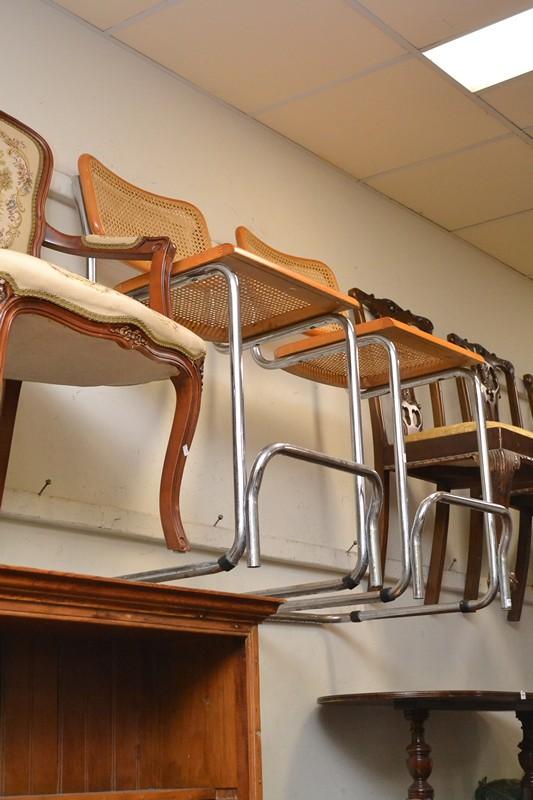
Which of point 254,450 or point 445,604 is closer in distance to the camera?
point 445,604

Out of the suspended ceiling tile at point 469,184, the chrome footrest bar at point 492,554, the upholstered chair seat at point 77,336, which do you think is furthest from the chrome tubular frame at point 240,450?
the suspended ceiling tile at point 469,184

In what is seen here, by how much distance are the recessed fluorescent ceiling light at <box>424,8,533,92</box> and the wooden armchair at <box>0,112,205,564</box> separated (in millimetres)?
1341

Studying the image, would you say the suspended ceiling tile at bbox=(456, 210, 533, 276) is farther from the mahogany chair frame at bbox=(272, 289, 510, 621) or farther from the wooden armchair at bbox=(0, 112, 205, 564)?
the wooden armchair at bbox=(0, 112, 205, 564)

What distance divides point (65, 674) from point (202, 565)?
52cm

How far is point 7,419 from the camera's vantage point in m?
2.29

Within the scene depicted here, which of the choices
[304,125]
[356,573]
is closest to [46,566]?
[356,573]

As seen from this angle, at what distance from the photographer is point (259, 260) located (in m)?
2.26

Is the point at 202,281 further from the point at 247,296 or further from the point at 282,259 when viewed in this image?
the point at 282,259

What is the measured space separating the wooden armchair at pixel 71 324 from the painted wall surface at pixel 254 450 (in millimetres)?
305

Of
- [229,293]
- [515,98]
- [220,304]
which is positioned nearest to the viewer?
[229,293]

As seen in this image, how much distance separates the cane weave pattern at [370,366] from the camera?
9.68ft

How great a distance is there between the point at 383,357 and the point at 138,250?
0.95m

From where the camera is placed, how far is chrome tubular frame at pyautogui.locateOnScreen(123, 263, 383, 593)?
6.70 feet

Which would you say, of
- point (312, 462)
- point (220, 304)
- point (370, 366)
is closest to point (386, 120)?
point (370, 366)
